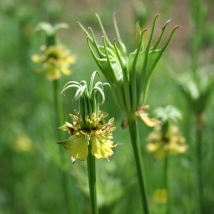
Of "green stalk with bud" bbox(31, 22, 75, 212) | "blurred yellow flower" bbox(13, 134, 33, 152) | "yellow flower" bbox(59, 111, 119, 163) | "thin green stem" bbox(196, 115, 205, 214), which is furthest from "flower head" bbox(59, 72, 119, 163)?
"blurred yellow flower" bbox(13, 134, 33, 152)

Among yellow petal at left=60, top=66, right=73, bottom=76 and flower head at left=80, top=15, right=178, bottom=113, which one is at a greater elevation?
yellow petal at left=60, top=66, right=73, bottom=76

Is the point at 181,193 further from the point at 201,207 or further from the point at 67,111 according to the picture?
the point at 67,111

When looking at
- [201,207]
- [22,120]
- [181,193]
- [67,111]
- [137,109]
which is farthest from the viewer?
[22,120]

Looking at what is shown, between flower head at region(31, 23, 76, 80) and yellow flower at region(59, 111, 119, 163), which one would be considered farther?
flower head at region(31, 23, 76, 80)

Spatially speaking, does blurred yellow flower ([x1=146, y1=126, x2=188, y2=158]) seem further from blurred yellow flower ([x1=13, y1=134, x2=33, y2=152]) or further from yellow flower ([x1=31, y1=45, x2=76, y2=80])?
blurred yellow flower ([x1=13, y1=134, x2=33, y2=152])

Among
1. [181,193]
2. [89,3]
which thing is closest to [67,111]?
[181,193]

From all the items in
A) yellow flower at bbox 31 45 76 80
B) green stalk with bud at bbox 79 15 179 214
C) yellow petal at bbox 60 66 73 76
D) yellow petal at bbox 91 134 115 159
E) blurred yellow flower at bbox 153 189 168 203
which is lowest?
blurred yellow flower at bbox 153 189 168 203

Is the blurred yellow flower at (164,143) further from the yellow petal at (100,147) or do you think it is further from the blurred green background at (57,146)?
the yellow petal at (100,147)
